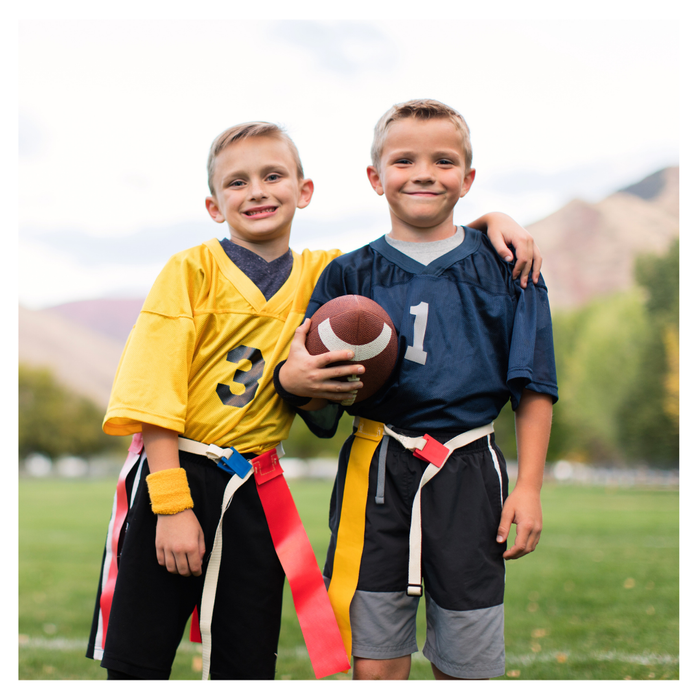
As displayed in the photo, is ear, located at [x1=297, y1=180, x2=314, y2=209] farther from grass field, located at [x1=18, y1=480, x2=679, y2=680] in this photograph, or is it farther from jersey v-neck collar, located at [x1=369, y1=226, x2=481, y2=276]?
grass field, located at [x1=18, y1=480, x2=679, y2=680]

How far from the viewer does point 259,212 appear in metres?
2.66

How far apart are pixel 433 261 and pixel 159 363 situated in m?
1.12

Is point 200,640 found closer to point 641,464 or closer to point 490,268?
point 490,268

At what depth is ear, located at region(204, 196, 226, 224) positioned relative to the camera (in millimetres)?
2787

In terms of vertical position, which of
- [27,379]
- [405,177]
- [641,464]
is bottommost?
[641,464]

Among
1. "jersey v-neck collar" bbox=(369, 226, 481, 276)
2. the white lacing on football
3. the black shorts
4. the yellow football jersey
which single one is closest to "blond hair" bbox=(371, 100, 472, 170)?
"jersey v-neck collar" bbox=(369, 226, 481, 276)

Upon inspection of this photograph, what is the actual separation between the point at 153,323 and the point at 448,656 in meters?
1.62

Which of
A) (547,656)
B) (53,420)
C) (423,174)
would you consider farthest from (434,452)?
(53,420)

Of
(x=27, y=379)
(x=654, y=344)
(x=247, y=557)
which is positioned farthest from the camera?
(x=27, y=379)

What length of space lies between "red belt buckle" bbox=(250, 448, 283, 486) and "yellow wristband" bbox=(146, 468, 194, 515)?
0.27 metres

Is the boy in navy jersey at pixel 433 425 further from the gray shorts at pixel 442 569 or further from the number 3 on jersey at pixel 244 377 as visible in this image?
the number 3 on jersey at pixel 244 377

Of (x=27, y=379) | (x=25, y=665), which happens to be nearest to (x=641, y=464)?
(x=25, y=665)

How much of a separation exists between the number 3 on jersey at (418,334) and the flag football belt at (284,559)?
2.21 ft

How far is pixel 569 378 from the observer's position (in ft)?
147
